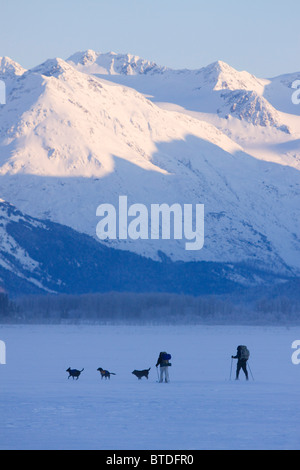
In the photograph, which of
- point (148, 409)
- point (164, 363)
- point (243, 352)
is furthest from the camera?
point (243, 352)

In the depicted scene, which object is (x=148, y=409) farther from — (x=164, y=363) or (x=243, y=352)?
(x=243, y=352)

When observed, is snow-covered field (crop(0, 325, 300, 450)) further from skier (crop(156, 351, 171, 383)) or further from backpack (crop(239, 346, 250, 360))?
backpack (crop(239, 346, 250, 360))

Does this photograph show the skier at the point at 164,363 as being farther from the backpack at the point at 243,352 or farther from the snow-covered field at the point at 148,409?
the backpack at the point at 243,352

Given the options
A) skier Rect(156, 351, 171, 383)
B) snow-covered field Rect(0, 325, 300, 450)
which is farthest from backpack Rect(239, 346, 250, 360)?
skier Rect(156, 351, 171, 383)

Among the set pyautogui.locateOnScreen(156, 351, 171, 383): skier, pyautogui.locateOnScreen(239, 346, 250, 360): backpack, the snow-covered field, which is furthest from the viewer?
pyautogui.locateOnScreen(239, 346, 250, 360): backpack

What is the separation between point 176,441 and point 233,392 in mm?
15367

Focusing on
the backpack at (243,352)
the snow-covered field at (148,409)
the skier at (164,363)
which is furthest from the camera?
the backpack at (243,352)

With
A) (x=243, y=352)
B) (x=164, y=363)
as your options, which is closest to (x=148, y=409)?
(x=164, y=363)

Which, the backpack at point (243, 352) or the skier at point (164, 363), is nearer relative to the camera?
the skier at point (164, 363)

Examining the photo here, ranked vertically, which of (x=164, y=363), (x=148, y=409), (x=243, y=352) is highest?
(x=243, y=352)

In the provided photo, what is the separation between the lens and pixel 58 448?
33.1 m

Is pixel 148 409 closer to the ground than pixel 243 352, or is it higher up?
closer to the ground

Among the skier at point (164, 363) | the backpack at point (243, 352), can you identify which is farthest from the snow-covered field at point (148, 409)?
the backpack at point (243, 352)

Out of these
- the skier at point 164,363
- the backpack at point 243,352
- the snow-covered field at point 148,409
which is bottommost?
the snow-covered field at point 148,409
